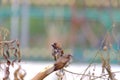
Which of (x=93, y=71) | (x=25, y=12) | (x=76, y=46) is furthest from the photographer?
(x=25, y=12)

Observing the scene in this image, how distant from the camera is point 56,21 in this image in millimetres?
4469

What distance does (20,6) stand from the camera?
4.45 metres

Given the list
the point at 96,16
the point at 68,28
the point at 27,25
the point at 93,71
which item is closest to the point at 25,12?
the point at 27,25

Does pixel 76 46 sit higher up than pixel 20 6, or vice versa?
pixel 20 6

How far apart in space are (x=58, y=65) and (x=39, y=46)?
3.76 metres

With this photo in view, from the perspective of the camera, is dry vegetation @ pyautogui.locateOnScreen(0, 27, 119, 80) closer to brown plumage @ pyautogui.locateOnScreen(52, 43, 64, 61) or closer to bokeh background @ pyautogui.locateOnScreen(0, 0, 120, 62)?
brown plumage @ pyautogui.locateOnScreen(52, 43, 64, 61)

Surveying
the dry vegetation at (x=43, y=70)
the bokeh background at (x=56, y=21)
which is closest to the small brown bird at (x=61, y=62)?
the dry vegetation at (x=43, y=70)

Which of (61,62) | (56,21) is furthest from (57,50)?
(56,21)

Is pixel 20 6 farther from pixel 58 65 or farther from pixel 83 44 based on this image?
pixel 58 65

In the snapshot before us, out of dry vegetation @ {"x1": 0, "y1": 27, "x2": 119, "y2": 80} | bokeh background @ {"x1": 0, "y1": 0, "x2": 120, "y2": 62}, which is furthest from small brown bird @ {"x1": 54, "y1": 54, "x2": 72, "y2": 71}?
bokeh background @ {"x1": 0, "y1": 0, "x2": 120, "y2": 62}

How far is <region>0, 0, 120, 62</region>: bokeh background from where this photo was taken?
13.6 ft

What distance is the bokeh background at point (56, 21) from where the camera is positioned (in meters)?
4.14

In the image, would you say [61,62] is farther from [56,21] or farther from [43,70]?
[56,21]

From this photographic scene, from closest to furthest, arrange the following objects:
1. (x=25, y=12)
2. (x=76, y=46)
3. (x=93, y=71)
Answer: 1. (x=93, y=71)
2. (x=76, y=46)
3. (x=25, y=12)
